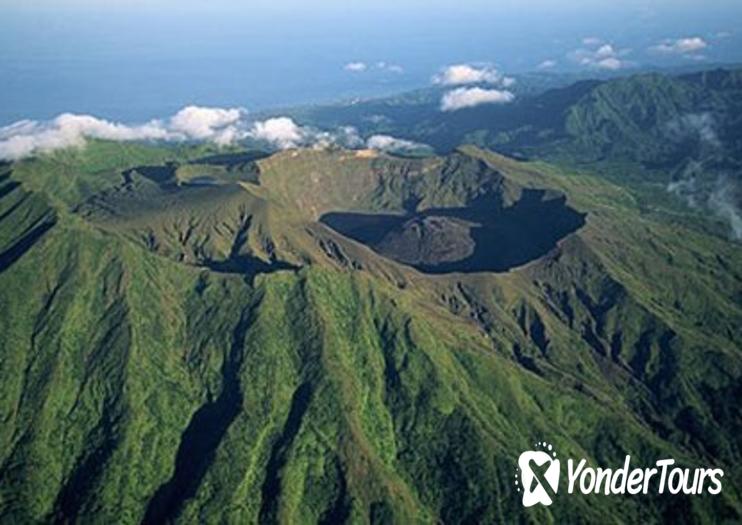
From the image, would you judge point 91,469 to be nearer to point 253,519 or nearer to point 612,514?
point 253,519

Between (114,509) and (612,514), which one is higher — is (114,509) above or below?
above

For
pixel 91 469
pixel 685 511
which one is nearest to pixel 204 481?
pixel 91 469

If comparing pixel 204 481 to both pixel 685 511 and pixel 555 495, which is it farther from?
pixel 685 511

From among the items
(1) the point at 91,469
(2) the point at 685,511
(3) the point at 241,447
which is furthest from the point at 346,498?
(2) the point at 685,511

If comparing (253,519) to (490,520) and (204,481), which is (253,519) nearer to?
(204,481)

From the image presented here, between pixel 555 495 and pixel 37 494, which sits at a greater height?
pixel 37 494

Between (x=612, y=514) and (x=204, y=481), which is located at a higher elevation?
(x=204, y=481)

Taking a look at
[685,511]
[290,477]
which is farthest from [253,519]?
[685,511]
